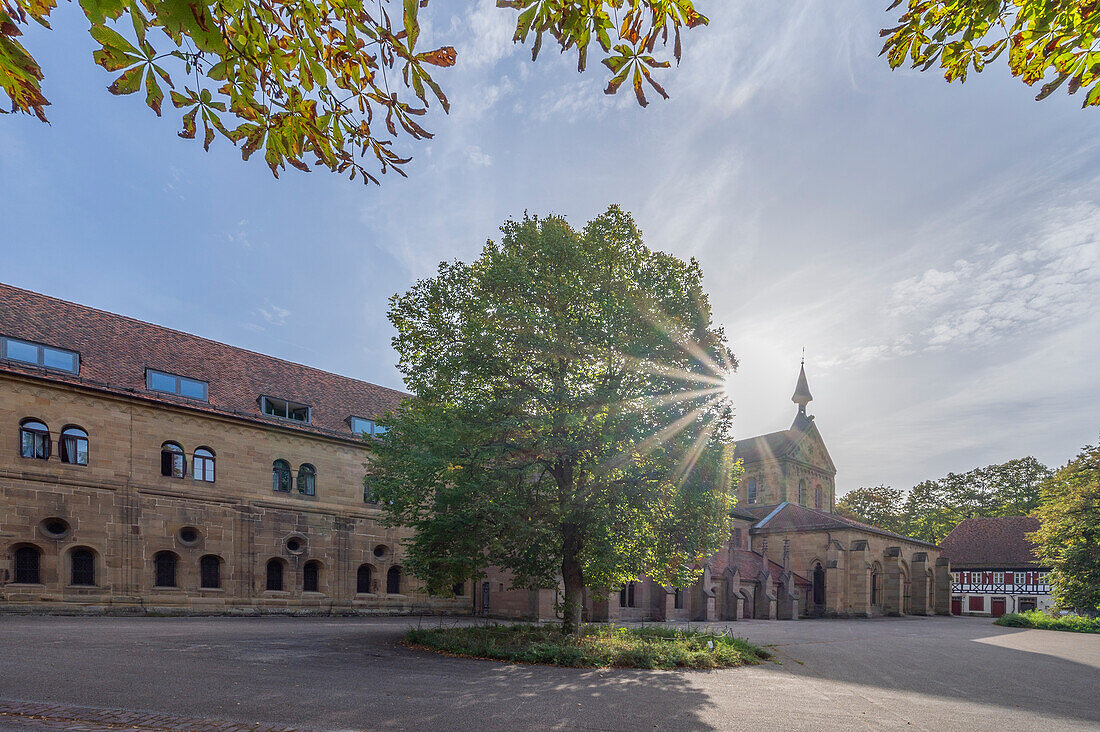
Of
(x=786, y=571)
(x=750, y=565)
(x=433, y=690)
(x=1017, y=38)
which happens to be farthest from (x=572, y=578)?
(x=786, y=571)

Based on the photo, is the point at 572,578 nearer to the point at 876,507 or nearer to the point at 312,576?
the point at 312,576

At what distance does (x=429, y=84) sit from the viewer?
12.8 ft

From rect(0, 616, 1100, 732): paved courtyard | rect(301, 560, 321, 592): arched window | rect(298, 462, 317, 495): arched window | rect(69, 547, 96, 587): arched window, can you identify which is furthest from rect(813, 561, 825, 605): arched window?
rect(69, 547, 96, 587): arched window

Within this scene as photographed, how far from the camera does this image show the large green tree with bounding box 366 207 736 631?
16047 mm

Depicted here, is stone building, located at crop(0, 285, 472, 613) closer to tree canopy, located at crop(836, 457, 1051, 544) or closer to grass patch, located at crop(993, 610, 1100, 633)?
grass patch, located at crop(993, 610, 1100, 633)

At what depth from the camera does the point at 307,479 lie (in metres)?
29.7

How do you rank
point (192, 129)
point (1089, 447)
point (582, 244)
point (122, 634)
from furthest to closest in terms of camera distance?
point (1089, 447) → point (582, 244) → point (122, 634) → point (192, 129)

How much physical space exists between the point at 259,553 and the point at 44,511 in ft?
25.7

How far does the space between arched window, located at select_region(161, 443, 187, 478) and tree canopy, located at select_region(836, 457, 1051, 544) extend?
7376 centimetres

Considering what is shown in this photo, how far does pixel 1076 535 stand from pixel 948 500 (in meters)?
47.9

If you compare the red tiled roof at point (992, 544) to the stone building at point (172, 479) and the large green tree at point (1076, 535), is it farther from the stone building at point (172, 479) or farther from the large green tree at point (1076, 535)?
the stone building at point (172, 479)

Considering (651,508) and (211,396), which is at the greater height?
(211,396)

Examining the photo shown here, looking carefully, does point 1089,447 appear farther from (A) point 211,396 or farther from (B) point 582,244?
(A) point 211,396

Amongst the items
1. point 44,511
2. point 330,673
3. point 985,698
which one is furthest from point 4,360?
point 985,698
